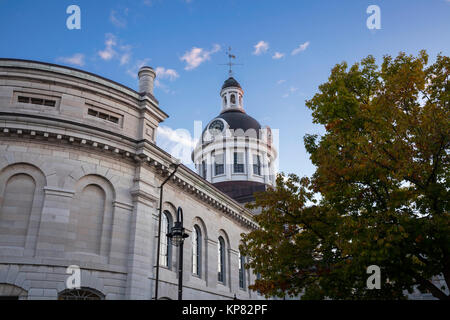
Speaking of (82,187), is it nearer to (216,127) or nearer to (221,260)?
(221,260)

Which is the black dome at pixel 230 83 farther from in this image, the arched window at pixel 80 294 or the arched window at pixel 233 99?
the arched window at pixel 80 294

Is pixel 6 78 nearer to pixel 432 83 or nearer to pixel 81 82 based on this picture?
pixel 81 82

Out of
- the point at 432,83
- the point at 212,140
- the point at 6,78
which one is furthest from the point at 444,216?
the point at 212,140

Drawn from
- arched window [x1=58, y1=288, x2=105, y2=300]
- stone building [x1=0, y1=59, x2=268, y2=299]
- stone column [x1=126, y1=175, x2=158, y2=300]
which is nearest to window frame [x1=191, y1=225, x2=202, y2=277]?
stone building [x1=0, y1=59, x2=268, y2=299]

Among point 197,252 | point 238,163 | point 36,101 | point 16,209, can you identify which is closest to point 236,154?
point 238,163

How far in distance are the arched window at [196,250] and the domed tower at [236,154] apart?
54.2 ft

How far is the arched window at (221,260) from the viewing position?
28.1 metres

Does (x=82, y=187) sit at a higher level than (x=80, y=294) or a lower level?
higher

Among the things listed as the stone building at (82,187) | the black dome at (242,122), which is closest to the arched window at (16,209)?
the stone building at (82,187)

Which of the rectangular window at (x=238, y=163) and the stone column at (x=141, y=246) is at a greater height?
the rectangular window at (x=238, y=163)

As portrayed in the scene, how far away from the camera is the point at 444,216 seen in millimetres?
11531

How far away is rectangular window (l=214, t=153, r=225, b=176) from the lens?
4681 centimetres

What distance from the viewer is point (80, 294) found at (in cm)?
1727

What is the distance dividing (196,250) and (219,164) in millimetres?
21855
